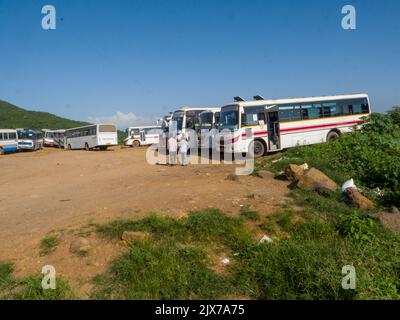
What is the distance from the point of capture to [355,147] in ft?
39.8

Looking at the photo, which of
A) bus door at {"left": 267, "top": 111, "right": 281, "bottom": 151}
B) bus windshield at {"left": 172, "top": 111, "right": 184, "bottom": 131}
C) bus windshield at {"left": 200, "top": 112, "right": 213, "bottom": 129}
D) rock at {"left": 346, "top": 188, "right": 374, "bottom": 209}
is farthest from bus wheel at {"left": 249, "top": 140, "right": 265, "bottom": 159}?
rock at {"left": 346, "top": 188, "right": 374, "bottom": 209}

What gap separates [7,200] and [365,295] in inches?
401

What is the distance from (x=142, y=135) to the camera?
3291 cm

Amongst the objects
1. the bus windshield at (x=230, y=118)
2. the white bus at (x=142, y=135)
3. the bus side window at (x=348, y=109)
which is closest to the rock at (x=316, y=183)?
the bus windshield at (x=230, y=118)

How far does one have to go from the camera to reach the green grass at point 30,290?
4.06 m

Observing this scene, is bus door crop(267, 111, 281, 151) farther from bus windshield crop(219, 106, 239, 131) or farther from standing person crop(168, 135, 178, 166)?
standing person crop(168, 135, 178, 166)

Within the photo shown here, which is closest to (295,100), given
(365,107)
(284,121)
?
(284,121)

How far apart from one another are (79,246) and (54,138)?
40.0 m

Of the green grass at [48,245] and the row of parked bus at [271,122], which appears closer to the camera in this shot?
the green grass at [48,245]

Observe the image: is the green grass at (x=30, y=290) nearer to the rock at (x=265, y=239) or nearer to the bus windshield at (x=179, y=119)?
the rock at (x=265, y=239)

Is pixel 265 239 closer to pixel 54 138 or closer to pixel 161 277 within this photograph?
pixel 161 277

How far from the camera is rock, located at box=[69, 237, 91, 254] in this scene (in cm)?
518

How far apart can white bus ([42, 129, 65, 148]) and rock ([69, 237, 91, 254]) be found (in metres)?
37.3

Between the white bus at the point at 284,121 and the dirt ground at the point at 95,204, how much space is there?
3871 mm
